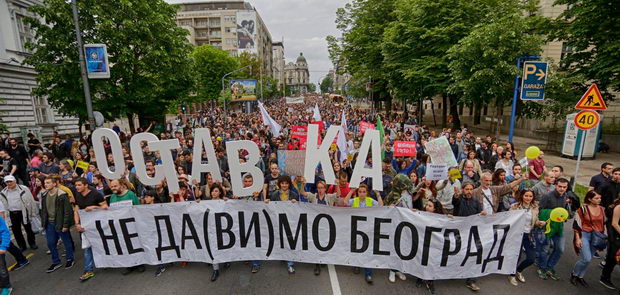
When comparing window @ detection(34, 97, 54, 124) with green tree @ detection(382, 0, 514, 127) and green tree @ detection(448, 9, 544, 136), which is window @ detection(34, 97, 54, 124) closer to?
green tree @ detection(382, 0, 514, 127)

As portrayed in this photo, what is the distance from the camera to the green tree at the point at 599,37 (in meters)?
12.4

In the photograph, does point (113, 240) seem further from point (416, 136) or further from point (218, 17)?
point (218, 17)

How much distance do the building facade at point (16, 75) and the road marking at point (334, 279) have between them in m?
19.4

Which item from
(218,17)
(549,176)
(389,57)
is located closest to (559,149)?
(389,57)

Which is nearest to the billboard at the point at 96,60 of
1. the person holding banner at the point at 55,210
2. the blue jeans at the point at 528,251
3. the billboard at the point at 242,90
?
the person holding banner at the point at 55,210

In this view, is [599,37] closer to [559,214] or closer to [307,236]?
[559,214]

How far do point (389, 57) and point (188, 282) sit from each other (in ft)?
69.7

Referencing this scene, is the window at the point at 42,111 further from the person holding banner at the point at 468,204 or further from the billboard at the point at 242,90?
the billboard at the point at 242,90

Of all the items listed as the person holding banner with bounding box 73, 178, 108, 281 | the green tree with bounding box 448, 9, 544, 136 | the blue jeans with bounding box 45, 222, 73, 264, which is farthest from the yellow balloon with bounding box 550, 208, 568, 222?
the green tree with bounding box 448, 9, 544, 136

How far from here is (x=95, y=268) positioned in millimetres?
5629

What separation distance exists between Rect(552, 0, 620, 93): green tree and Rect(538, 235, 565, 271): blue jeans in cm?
1123

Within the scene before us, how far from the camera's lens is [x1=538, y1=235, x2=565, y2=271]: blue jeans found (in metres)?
4.83

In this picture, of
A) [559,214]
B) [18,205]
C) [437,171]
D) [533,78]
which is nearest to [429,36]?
[533,78]

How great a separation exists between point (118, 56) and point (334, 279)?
16122mm
